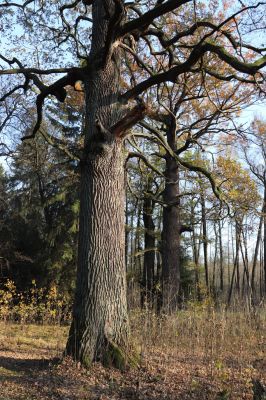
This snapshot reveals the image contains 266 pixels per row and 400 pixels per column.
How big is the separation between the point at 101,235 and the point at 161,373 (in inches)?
82.0

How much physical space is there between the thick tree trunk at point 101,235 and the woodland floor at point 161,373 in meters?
0.35

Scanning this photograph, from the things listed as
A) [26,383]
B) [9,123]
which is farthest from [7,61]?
[9,123]

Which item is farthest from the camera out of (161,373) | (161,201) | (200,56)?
(161,201)

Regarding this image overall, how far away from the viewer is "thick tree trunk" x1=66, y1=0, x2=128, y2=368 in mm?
6062

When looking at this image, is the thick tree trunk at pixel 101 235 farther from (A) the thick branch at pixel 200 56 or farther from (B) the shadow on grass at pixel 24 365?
(A) the thick branch at pixel 200 56

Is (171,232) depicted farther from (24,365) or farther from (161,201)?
(24,365)

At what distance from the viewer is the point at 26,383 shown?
537cm

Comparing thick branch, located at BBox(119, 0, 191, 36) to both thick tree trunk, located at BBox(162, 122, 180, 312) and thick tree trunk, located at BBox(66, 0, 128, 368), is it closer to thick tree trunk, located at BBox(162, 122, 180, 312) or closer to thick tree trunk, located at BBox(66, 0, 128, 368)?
thick tree trunk, located at BBox(66, 0, 128, 368)

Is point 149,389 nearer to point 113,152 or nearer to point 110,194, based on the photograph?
point 110,194

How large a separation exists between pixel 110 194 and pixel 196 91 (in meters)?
8.19

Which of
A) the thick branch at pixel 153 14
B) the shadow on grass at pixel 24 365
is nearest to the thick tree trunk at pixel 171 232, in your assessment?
the thick branch at pixel 153 14

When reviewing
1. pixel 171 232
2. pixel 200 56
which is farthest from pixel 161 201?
pixel 200 56

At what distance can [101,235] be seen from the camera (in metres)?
6.42

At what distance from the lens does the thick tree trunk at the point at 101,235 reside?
606cm
